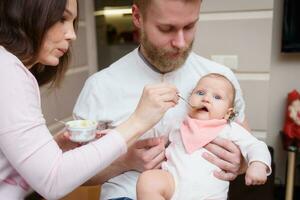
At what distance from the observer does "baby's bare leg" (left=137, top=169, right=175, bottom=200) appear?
105 centimetres

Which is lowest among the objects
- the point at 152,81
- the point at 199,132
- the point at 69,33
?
the point at 199,132

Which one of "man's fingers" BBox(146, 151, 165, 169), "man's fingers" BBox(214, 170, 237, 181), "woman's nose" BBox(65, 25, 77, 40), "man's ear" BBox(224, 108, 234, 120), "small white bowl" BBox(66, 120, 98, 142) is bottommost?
"man's fingers" BBox(214, 170, 237, 181)

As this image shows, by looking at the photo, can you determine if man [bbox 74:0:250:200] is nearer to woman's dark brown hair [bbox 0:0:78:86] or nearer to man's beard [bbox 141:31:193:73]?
man's beard [bbox 141:31:193:73]

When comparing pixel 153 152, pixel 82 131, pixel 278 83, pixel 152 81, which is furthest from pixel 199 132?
pixel 278 83

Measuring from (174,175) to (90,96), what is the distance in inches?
18.5

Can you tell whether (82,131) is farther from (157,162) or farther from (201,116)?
(201,116)

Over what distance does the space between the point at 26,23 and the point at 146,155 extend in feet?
1.94

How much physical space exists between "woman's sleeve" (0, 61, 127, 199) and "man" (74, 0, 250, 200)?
0.36m

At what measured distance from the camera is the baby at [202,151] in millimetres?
1099

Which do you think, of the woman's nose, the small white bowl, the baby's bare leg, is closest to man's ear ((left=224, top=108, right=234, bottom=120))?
the baby's bare leg

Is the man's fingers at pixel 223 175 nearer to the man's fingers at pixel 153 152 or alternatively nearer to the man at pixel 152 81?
the man at pixel 152 81

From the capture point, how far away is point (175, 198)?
114 cm

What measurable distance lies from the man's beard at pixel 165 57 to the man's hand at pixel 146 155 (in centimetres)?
29

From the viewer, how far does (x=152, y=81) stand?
139 cm
